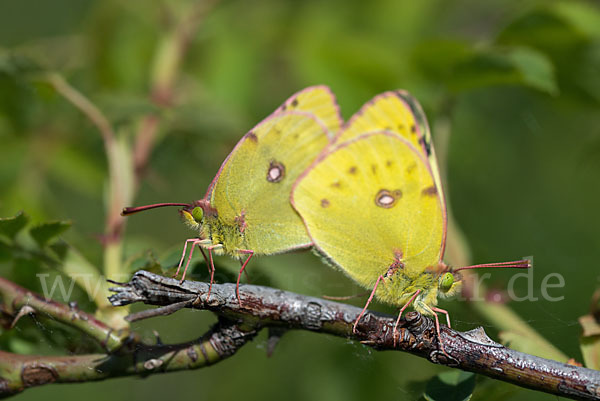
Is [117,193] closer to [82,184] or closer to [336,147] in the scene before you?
[336,147]

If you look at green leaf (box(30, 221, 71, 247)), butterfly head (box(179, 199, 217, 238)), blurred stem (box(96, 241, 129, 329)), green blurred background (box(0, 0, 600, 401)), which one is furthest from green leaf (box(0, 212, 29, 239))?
butterfly head (box(179, 199, 217, 238))

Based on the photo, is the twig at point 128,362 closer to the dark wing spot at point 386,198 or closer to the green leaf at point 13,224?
the green leaf at point 13,224

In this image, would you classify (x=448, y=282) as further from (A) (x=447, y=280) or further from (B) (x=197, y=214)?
(B) (x=197, y=214)

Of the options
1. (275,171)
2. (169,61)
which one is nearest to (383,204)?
(275,171)

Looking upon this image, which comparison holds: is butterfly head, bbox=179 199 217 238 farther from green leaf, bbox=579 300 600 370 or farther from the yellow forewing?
green leaf, bbox=579 300 600 370

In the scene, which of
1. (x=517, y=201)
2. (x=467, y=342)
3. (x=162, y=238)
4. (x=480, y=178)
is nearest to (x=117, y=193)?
(x=467, y=342)

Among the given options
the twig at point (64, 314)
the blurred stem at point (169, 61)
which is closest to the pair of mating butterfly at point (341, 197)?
the twig at point (64, 314)

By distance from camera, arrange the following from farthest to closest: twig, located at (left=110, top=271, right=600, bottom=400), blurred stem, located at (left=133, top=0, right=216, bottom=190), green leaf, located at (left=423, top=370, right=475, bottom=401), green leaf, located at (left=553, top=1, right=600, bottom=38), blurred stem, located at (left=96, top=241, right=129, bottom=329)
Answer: blurred stem, located at (left=133, top=0, right=216, bottom=190), green leaf, located at (left=553, top=1, right=600, bottom=38), blurred stem, located at (left=96, top=241, right=129, bottom=329), green leaf, located at (left=423, top=370, right=475, bottom=401), twig, located at (left=110, top=271, right=600, bottom=400)
